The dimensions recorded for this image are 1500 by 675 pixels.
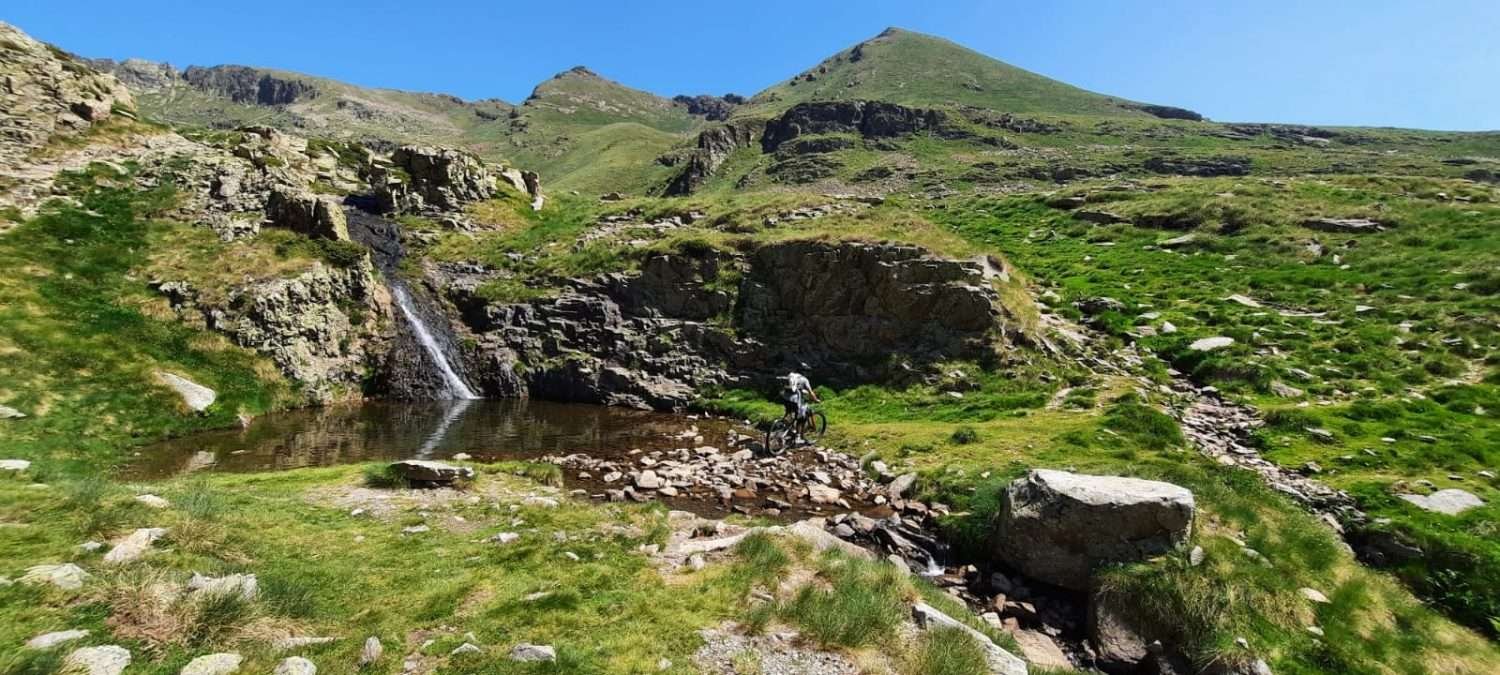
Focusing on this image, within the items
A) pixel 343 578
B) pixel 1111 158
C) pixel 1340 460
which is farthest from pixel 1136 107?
pixel 343 578

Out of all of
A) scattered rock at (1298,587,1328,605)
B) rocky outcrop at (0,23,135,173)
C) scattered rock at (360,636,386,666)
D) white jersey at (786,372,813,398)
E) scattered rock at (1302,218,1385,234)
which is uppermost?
rocky outcrop at (0,23,135,173)

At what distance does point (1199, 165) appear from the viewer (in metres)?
92.5

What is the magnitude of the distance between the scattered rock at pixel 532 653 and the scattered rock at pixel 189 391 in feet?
78.4

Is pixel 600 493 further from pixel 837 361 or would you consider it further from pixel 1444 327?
pixel 1444 327

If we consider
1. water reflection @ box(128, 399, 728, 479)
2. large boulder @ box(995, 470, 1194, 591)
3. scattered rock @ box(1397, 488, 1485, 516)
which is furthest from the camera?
water reflection @ box(128, 399, 728, 479)

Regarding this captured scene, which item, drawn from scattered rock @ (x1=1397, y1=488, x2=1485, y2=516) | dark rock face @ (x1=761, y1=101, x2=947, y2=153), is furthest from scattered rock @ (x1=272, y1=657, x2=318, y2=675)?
dark rock face @ (x1=761, y1=101, x2=947, y2=153)

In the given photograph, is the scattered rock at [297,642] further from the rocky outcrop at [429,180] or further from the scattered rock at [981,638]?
the rocky outcrop at [429,180]

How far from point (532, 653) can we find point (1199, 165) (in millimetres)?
114195

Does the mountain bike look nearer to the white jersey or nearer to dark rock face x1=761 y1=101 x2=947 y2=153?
the white jersey

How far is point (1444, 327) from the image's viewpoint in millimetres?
23188

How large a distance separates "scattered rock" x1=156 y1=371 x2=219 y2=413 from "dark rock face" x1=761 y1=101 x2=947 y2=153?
13042cm

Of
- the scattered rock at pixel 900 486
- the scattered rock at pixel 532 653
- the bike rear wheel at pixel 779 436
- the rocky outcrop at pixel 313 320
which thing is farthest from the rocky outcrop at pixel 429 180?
the scattered rock at pixel 532 653

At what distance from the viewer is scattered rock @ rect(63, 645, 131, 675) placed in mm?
5207

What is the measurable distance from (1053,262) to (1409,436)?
24.5 m
